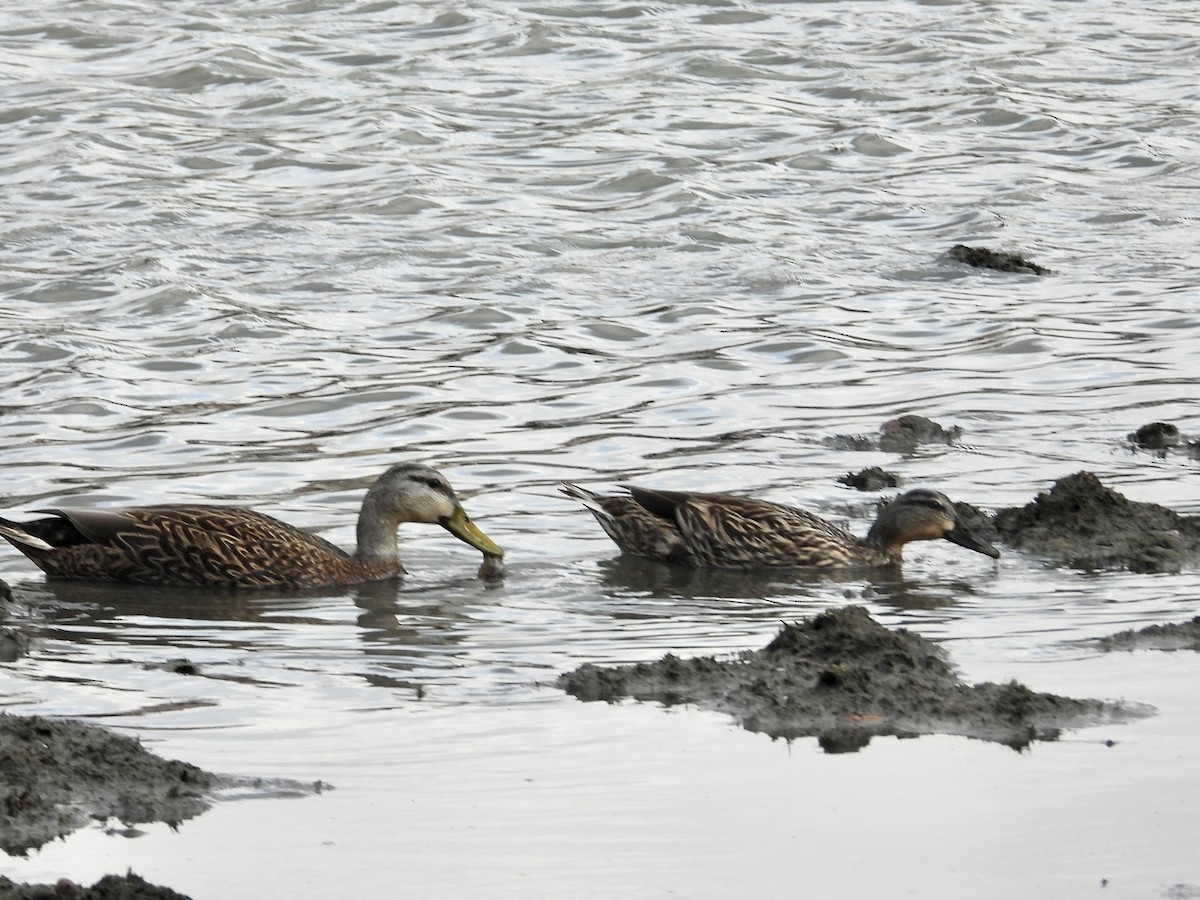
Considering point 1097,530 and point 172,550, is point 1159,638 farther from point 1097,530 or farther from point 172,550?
point 172,550

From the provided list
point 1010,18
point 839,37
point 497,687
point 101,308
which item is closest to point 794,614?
point 497,687

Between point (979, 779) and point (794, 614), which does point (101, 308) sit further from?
point (979, 779)

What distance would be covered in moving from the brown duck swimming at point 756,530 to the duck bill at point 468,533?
2.01 ft

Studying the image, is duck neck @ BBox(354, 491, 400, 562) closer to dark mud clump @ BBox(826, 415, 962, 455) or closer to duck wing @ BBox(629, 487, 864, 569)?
duck wing @ BBox(629, 487, 864, 569)

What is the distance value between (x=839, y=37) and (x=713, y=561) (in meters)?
16.5

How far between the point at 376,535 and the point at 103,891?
17.0 feet

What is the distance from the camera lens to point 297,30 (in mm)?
26281

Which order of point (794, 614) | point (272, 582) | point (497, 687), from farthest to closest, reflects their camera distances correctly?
point (272, 582), point (794, 614), point (497, 687)

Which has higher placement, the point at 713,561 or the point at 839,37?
the point at 839,37

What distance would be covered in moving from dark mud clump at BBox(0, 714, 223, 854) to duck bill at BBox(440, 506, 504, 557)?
3836mm

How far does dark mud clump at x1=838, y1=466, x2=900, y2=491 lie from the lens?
12.1m

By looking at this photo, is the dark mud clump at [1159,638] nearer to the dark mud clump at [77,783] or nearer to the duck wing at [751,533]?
the duck wing at [751,533]

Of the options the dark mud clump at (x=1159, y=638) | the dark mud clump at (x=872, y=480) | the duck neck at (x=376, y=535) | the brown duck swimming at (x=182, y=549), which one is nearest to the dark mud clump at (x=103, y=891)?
the dark mud clump at (x=1159, y=638)

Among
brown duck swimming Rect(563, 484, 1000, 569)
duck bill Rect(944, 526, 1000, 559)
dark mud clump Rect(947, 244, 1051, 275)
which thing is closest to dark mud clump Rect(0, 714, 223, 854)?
brown duck swimming Rect(563, 484, 1000, 569)
